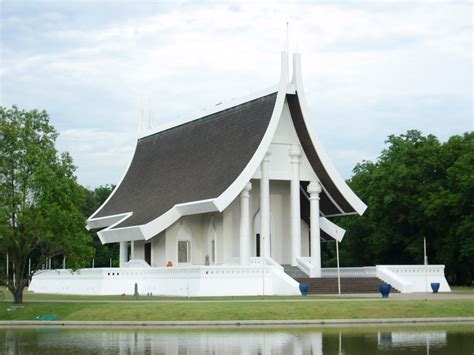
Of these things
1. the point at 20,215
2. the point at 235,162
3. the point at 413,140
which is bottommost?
the point at 20,215

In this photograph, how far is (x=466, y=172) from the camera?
5078cm

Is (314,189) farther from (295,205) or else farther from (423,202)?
(423,202)

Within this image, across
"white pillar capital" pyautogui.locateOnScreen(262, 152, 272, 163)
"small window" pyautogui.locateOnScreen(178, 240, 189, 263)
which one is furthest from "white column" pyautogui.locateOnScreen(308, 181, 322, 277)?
"small window" pyautogui.locateOnScreen(178, 240, 189, 263)

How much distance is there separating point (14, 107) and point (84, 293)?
1282 centimetres

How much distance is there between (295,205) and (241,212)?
3.13 metres

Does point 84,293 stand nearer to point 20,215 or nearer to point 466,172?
point 20,215

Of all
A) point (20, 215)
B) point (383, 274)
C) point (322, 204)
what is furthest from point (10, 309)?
point (322, 204)

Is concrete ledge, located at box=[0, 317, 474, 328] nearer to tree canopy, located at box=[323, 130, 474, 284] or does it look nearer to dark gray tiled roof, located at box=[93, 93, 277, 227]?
dark gray tiled roof, located at box=[93, 93, 277, 227]

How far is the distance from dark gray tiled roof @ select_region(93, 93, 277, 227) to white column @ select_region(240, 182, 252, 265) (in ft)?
3.67

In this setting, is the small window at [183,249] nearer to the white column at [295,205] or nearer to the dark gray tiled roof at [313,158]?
the white column at [295,205]

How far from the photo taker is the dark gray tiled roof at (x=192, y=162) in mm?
44031

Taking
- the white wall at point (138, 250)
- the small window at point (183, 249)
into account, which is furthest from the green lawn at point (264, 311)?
the white wall at point (138, 250)

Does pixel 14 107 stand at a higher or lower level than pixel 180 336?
higher

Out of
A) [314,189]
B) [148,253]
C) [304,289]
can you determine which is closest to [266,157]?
[314,189]
